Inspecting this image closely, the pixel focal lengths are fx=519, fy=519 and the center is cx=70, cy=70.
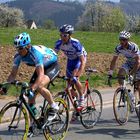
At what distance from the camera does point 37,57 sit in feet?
27.2

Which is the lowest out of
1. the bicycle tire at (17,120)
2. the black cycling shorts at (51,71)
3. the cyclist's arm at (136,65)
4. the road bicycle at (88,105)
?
the road bicycle at (88,105)

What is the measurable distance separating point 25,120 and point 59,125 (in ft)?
3.57

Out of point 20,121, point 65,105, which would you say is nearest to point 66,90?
point 65,105

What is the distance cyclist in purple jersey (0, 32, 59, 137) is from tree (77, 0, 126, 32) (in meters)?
84.4

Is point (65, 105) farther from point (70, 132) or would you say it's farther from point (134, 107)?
point (134, 107)

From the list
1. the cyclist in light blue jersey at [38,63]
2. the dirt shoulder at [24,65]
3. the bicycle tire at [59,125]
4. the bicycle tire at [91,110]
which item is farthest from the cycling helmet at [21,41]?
the dirt shoulder at [24,65]

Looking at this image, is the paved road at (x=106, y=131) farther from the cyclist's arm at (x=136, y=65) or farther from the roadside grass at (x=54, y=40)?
the roadside grass at (x=54, y=40)

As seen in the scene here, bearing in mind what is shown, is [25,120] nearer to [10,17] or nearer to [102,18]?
Result: [10,17]

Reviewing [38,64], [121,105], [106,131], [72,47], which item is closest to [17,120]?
[38,64]

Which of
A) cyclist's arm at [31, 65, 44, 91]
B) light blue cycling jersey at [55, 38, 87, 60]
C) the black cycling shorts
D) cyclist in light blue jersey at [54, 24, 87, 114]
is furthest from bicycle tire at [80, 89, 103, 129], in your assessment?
cyclist's arm at [31, 65, 44, 91]

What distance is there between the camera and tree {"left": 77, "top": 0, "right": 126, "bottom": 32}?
97.4 metres

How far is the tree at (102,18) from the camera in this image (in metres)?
97.4

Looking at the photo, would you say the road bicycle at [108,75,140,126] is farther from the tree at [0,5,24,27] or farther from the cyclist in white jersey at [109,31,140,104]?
the tree at [0,5,24,27]

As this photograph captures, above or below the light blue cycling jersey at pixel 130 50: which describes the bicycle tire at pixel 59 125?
below
